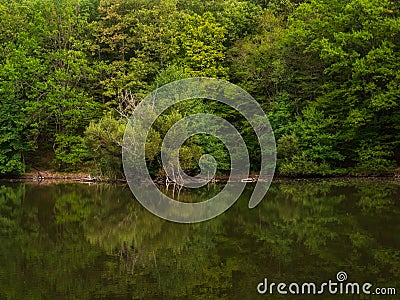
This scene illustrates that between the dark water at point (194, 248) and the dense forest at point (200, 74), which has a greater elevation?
the dense forest at point (200, 74)

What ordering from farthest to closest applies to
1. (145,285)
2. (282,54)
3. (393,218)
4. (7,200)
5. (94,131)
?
(282,54) → (94,131) → (7,200) → (393,218) → (145,285)

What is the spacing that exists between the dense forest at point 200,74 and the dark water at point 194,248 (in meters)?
9.34

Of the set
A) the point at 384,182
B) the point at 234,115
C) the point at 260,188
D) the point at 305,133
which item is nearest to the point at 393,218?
the point at 260,188

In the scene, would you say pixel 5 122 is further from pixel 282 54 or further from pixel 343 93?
pixel 343 93

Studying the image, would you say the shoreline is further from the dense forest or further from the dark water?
A: the dark water

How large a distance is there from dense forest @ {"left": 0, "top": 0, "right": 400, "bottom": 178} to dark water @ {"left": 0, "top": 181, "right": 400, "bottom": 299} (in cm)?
934

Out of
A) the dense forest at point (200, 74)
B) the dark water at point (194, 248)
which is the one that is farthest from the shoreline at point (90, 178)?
the dark water at point (194, 248)

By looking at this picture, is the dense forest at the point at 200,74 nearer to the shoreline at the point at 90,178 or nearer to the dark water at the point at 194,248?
the shoreline at the point at 90,178

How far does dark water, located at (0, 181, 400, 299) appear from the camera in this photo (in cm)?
928

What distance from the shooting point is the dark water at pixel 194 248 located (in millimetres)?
9281

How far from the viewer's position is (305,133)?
30.5m

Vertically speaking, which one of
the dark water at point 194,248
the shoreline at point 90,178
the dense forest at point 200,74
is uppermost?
the dense forest at point 200,74

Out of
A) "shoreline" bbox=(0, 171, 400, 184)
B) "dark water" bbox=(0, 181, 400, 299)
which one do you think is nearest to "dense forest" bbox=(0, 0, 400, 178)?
"shoreline" bbox=(0, 171, 400, 184)

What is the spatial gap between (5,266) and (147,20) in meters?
29.2
